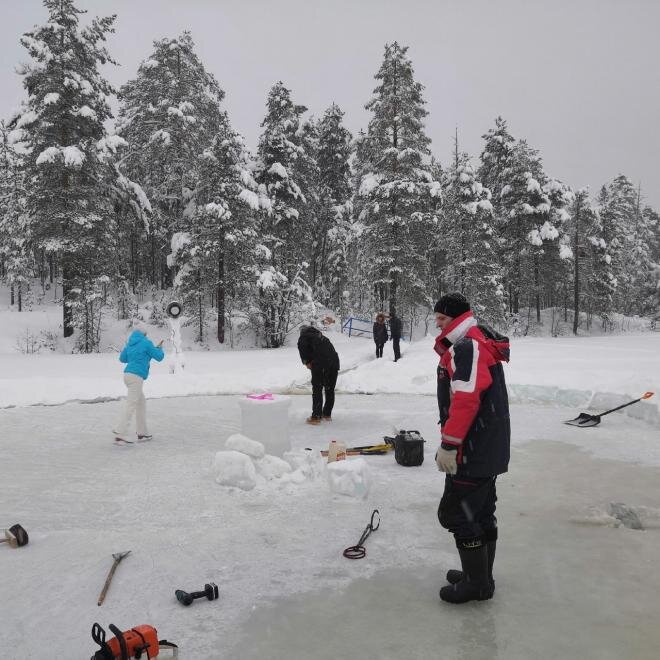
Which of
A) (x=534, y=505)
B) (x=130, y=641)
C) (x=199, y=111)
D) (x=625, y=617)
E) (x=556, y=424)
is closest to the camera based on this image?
(x=130, y=641)

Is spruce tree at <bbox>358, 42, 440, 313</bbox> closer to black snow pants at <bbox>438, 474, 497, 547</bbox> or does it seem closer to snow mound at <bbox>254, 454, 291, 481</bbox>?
snow mound at <bbox>254, 454, 291, 481</bbox>

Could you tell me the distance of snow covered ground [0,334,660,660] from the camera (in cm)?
327

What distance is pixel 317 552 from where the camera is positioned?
14.6 feet

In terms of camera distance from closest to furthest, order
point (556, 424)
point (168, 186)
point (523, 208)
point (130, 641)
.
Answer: point (130, 641) → point (556, 424) → point (168, 186) → point (523, 208)

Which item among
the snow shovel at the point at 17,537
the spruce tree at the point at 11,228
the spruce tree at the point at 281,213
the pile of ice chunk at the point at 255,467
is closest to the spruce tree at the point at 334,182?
the spruce tree at the point at 281,213

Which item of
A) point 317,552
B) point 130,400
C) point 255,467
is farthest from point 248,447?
point 130,400

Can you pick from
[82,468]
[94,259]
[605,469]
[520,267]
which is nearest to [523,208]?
[520,267]

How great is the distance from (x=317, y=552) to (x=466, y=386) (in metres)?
2.05

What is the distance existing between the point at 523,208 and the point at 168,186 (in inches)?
838

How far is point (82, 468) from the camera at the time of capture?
22.7 ft

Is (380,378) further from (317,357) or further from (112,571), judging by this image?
(112,571)

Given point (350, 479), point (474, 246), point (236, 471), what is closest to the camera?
point (350, 479)

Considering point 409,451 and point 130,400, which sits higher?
point 130,400

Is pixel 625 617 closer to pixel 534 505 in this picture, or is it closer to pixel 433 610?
pixel 433 610
